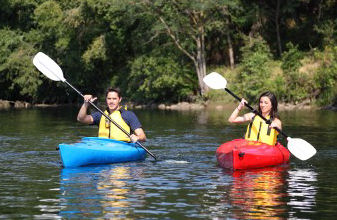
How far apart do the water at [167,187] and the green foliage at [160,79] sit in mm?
17351

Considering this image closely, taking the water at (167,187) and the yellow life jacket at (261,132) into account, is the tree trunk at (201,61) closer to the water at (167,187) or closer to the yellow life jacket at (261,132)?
the water at (167,187)

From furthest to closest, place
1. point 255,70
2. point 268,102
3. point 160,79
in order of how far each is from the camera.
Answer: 1. point 160,79
2. point 255,70
3. point 268,102

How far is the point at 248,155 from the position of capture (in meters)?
11.3

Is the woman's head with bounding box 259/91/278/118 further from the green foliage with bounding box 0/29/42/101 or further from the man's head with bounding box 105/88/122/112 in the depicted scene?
the green foliage with bounding box 0/29/42/101

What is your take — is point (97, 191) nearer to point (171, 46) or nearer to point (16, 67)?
point (171, 46)

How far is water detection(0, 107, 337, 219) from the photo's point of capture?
26.8 ft

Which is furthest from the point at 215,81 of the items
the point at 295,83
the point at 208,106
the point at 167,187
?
the point at 208,106

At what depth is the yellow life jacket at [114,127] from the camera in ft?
40.7

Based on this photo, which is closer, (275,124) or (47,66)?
(275,124)

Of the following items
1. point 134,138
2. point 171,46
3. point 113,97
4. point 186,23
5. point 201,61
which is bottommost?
point 134,138

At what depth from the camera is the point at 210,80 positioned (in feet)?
43.2

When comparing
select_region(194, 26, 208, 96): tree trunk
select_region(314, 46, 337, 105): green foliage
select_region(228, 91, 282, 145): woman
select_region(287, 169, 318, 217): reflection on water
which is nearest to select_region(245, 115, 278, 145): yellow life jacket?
select_region(228, 91, 282, 145): woman

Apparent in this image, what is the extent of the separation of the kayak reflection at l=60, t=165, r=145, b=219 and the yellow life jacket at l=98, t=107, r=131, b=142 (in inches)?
27.0

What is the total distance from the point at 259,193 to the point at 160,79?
24080 mm
